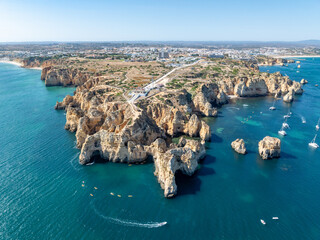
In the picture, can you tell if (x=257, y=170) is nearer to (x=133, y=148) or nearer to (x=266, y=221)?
(x=266, y=221)

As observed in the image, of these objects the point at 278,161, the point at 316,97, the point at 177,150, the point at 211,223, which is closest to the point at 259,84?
the point at 316,97

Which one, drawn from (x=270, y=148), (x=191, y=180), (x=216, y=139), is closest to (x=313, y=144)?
(x=270, y=148)

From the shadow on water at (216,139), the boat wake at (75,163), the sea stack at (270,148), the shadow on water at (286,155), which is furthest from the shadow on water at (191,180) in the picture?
the boat wake at (75,163)

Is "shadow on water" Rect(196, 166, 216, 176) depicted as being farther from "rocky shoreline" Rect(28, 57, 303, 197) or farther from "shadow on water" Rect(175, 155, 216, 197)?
"rocky shoreline" Rect(28, 57, 303, 197)

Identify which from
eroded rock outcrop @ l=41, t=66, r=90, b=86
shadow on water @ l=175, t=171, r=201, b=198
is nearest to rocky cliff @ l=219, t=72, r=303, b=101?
shadow on water @ l=175, t=171, r=201, b=198

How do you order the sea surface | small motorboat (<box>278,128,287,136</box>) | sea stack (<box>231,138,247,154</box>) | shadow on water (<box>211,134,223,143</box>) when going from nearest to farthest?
the sea surface → sea stack (<box>231,138,247,154</box>) → shadow on water (<box>211,134,223,143</box>) → small motorboat (<box>278,128,287,136</box>)

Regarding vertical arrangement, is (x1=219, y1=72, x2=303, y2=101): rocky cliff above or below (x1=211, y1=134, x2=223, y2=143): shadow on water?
above
